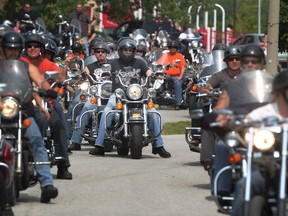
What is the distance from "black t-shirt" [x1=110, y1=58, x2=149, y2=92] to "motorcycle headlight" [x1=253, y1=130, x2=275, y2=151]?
9432mm

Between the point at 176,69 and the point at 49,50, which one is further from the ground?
the point at 49,50

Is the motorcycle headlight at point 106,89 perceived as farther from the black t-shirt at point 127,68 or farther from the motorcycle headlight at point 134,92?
the motorcycle headlight at point 134,92

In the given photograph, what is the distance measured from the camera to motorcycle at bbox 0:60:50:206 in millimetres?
12016

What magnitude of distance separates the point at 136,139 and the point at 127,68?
1445mm

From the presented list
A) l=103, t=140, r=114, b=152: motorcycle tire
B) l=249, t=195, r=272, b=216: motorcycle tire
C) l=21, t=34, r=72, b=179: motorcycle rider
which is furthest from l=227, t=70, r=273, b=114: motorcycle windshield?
l=103, t=140, r=114, b=152: motorcycle tire

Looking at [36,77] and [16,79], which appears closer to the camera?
[16,79]

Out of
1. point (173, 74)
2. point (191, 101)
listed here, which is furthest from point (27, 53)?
point (173, 74)

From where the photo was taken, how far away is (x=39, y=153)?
1281 cm

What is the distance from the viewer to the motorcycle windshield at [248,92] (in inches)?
428

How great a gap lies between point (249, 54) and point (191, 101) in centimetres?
1237

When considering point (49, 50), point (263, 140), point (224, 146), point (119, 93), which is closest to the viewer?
point (263, 140)

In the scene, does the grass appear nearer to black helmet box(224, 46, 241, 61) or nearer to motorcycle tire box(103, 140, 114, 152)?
motorcycle tire box(103, 140, 114, 152)

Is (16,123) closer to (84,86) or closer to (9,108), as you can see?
(9,108)

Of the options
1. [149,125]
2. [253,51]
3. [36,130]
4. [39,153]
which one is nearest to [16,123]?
[36,130]
